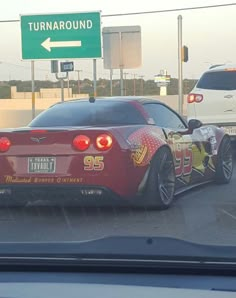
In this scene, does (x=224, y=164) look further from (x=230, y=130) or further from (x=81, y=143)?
(x=230, y=130)

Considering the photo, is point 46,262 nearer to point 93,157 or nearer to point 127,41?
point 93,157

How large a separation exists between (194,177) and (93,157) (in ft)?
6.86

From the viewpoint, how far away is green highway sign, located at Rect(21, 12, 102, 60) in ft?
69.1

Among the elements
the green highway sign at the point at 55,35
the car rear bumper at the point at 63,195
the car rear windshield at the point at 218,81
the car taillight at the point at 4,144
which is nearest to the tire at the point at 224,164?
the car rear bumper at the point at 63,195

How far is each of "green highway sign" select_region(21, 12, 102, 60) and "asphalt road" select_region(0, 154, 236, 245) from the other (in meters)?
12.9

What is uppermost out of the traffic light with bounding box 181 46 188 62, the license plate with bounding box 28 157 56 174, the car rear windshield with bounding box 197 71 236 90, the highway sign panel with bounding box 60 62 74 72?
the traffic light with bounding box 181 46 188 62

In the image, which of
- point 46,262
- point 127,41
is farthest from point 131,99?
point 127,41

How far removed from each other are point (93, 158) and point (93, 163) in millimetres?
50

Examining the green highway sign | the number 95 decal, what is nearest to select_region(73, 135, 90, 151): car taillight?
the number 95 decal

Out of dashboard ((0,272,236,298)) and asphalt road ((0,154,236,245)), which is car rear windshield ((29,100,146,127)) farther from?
dashboard ((0,272,236,298))

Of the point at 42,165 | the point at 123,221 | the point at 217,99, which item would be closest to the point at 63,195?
the point at 42,165

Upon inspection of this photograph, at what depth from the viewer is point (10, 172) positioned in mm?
7605

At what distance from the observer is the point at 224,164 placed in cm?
1012

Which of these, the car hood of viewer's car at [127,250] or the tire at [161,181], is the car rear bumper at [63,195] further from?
the car hood of viewer's car at [127,250]
